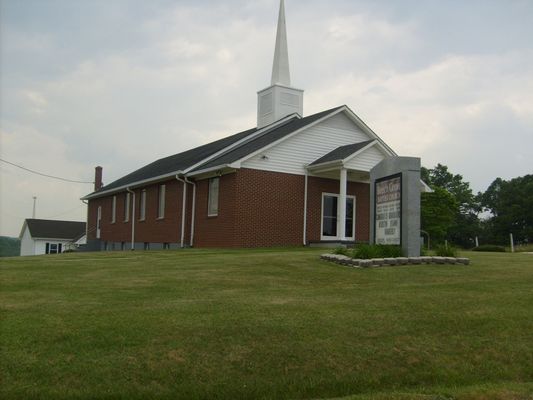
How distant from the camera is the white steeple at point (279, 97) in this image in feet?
89.8

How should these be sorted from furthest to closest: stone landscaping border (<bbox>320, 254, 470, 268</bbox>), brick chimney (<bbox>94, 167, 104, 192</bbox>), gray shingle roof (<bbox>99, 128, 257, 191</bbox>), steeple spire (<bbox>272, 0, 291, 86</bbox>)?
brick chimney (<bbox>94, 167, 104, 192</bbox>)
steeple spire (<bbox>272, 0, 291, 86</bbox>)
gray shingle roof (<bbox>99, 128, 257, 191</bbox>)
stone landscaping border (<bbox>320, 254, 470, 268</bbox>)

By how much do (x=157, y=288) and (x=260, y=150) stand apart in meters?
12.4

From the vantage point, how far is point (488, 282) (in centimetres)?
1030

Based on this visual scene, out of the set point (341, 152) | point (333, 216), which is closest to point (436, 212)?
point (333, 216)

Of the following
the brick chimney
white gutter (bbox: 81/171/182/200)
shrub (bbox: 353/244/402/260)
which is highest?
the brick chimney

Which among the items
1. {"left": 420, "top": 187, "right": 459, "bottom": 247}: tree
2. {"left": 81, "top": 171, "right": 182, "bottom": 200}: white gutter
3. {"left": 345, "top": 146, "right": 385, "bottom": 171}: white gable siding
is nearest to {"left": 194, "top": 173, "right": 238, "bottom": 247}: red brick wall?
{"left": 81, "top": 171, "right": 182, "bottom": 200}: white gutter

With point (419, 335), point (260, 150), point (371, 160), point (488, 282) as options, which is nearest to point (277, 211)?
point (260, 150)

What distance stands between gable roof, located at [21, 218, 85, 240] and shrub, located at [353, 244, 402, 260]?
55.0 metres

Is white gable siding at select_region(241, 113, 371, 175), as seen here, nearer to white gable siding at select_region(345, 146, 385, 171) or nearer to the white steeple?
white gable siding at select_region(345, 146, 385, 171)

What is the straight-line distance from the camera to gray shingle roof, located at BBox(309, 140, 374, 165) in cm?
2156

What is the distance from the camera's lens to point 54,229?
6575 centimetres

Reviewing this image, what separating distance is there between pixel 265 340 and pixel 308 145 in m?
16.9

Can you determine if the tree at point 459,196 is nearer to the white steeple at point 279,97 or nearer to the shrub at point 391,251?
the white steeple at point 279,97

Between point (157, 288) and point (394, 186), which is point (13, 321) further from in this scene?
point (394, 186)
